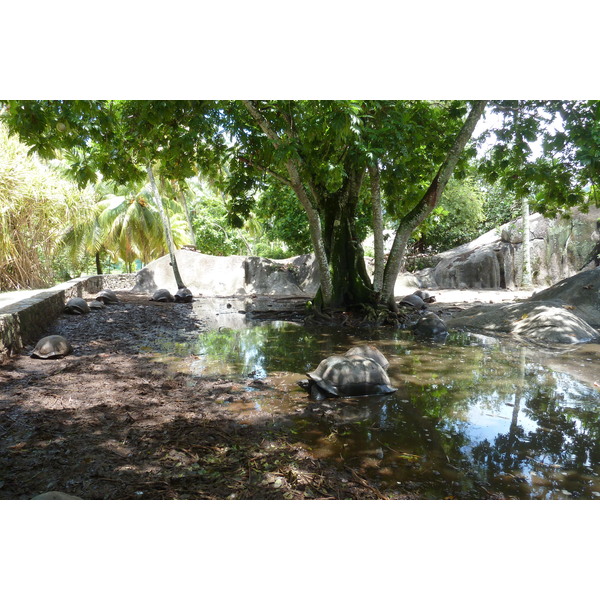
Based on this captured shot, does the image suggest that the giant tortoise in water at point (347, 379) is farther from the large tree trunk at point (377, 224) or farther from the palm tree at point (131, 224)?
the palm tree at point (131, 224)

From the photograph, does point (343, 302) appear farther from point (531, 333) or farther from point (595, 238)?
point (595, 238)

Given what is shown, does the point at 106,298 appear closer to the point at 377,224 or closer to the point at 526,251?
the point at 377,224

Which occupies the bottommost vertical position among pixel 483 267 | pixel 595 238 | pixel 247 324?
pixel 247 324

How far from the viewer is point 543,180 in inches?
358

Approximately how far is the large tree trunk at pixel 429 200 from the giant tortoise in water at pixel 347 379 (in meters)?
5.09

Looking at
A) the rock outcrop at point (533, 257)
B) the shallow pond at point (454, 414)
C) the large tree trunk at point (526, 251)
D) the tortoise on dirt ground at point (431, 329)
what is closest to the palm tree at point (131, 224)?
the rock outcrop at point (533, 257)

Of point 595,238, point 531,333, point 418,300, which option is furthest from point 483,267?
point 531,333

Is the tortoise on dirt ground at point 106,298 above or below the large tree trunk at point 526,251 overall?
below

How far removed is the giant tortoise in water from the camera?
180 inches

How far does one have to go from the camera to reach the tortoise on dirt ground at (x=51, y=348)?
19.2 ft

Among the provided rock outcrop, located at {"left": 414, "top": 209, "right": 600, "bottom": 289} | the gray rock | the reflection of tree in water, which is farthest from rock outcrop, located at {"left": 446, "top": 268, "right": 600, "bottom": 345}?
rock outcrop, located at {"left": 414, "top": 209, "right": 600, "bottom": 289}

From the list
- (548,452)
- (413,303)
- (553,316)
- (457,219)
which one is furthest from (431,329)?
(457,219)

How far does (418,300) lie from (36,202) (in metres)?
Result: 11.7

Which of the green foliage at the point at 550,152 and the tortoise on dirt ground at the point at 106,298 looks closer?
the green foliage at the point at 550,152
